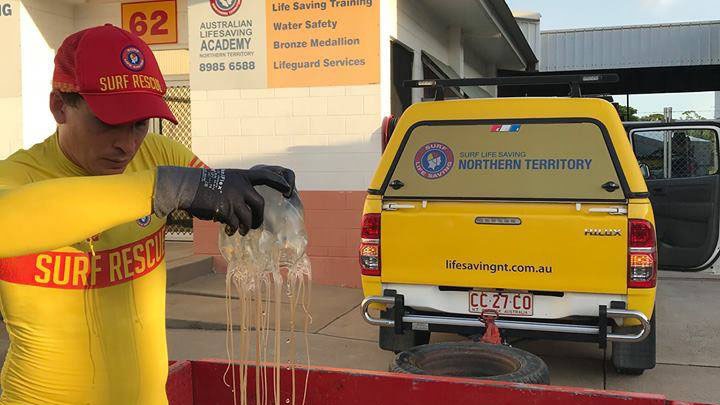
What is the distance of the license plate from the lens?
177 inches

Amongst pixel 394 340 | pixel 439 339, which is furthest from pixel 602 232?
pixel 439 339

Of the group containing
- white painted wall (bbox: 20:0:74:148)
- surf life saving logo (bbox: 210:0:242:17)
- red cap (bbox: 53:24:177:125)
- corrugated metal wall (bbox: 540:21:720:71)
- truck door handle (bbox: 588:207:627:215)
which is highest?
corrugated metal wall (bbox: 540:21:720:71)

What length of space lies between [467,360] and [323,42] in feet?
17.9

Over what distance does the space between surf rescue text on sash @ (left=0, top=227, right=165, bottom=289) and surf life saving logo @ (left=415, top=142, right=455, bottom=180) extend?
3278 mm

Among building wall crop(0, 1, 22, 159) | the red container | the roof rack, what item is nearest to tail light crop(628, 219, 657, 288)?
the roof rack

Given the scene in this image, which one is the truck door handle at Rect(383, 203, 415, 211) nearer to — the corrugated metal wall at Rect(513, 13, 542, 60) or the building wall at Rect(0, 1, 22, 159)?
the building wall at Rect(0, 1, 22, 159)

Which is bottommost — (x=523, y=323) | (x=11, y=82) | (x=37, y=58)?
(x=523, y=323)

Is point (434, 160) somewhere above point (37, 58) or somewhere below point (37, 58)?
below

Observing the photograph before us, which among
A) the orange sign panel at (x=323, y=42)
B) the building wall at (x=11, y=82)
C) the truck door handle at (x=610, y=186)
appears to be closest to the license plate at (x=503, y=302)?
the truck door handle at (x=610, y=186)

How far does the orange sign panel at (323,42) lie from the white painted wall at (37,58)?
2968mm

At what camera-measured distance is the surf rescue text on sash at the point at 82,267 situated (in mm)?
1506

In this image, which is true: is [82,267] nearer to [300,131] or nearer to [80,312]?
[80,312]

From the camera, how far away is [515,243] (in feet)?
14.6

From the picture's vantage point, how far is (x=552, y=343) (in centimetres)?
616
